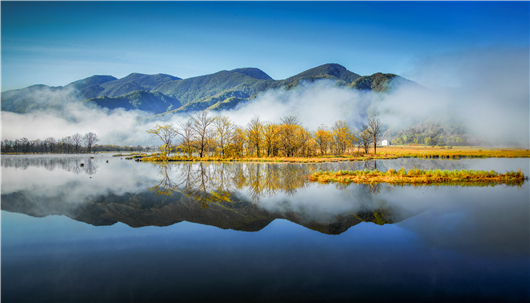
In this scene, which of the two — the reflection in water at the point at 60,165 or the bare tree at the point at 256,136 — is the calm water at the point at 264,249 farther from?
the bare tree at the point at 256,136

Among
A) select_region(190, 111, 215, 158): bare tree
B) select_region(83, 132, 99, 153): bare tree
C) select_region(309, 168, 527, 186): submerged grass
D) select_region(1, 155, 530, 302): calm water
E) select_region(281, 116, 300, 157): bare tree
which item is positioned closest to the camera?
select_region(1, 155, 530, 302): calm water

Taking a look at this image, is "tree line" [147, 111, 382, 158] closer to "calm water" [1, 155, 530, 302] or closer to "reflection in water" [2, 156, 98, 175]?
"reflection in water" [2, 156, 98, 175]

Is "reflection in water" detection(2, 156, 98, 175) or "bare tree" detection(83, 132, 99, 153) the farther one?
"bare tree" detection(83, 132, 99, 153)

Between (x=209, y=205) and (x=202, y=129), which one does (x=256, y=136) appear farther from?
(x=209, y=205)

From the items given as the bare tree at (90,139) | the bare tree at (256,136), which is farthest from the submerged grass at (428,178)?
the bare tree at (90,139)

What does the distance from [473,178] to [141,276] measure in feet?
69.6

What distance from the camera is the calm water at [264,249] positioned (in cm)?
407

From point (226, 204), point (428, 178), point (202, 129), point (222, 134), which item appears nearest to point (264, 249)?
point (226, 204)

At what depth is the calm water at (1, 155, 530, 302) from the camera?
4.07 metres

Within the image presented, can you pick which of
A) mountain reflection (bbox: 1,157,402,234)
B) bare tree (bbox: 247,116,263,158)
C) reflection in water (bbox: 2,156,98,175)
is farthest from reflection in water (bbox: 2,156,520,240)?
bare tree (bbox: 247,116,263,158)

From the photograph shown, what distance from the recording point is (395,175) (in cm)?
1698

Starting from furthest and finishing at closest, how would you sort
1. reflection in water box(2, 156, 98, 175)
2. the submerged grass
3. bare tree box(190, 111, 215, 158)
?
bare tree box(190, 111, 215, 158)
reflection in water box(2, 156, 98, 175)
the submerged grass

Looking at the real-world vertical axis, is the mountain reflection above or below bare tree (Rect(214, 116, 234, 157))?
below

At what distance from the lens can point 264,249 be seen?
224 inches
